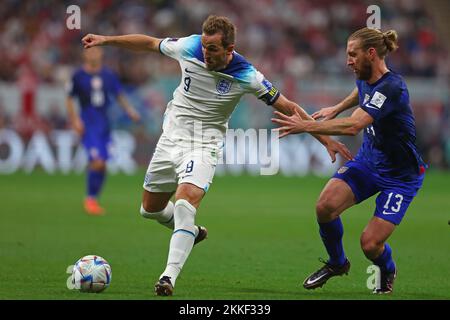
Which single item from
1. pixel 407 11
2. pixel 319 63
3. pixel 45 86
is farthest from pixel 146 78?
pixel 407 11

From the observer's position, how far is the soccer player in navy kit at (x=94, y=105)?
14.5m

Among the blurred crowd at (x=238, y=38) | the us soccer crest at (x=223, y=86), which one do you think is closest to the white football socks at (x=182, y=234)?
the us soccer crest at (x=223, y=86)

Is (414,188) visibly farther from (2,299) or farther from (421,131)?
(421,131)

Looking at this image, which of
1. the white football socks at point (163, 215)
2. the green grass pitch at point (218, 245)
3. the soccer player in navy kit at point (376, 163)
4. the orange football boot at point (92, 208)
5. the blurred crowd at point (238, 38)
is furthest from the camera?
the blurred crowd at point (238, 38)

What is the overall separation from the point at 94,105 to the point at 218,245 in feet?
15.5

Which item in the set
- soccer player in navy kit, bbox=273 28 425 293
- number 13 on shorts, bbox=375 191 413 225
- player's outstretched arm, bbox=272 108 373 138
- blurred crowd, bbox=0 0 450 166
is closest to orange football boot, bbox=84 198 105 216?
soccer player in navy kit, bbox=273 28 425 293

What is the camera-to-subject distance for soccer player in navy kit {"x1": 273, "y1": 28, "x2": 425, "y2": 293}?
7.33 meters

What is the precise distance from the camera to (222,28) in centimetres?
751

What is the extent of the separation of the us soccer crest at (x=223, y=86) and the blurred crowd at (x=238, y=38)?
47.7 feet

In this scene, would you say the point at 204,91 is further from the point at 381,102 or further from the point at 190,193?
the point at 381,102

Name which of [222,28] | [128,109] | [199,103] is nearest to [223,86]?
[199,103]

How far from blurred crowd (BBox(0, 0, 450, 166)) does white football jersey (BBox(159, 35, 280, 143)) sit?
1429 cm

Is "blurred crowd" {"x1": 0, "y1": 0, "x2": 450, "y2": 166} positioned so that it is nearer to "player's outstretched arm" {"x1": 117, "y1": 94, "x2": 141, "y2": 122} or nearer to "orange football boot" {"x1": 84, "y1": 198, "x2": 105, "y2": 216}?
"player's outstretched arm" {"x1": 117, "y1": 94, "x2": 141, "y2": 122}

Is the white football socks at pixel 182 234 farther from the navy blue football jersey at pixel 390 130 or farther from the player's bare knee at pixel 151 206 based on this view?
the navy blue football jersey at pixel 390 130
